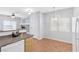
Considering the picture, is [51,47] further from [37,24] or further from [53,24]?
[37,24]

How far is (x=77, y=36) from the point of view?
99.4 inches

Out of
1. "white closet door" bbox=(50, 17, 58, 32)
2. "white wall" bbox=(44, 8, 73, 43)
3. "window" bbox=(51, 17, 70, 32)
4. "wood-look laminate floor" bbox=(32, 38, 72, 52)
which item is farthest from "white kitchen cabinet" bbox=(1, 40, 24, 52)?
"white closet door" bbox=(50, 17, 58, 32)

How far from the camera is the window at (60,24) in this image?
563 cm

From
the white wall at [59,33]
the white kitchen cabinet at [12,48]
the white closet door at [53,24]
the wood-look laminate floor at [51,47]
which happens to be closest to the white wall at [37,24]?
the white wall at [59,33]

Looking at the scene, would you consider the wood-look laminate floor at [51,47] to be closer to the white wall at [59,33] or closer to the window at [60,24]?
the white wall at [59,33]

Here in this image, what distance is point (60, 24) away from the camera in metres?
6.19

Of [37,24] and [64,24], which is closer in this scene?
[64,24]

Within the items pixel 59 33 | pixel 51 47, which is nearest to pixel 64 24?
pixel 59 33

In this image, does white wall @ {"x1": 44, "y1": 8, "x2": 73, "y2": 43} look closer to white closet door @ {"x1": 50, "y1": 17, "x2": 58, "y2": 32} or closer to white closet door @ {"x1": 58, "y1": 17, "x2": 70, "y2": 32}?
white closet door @ {"x1": 58, "y1": 17, "x2": 70, "y2": 32}

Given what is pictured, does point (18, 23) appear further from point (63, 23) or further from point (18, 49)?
point (18, 49)

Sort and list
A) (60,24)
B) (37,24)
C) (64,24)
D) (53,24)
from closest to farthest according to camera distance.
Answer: (64,24)
(60,24)
(53,24)
(37,24)

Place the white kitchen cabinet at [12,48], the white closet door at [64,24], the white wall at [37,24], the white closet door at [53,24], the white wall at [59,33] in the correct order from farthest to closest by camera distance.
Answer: the white wall at [37,24]
the white closet door at [53,24]
the white closet door at [64,24]
the white wall at [59,33]
the white kitchen cabinet at [12,48]
